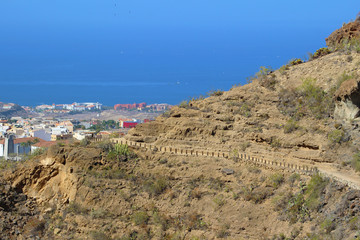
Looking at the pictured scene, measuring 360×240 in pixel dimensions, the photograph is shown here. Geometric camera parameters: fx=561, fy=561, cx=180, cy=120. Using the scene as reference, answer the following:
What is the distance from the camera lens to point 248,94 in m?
26.3

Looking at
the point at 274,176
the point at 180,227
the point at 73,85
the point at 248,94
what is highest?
the point at 73,85

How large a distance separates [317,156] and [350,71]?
5.37m

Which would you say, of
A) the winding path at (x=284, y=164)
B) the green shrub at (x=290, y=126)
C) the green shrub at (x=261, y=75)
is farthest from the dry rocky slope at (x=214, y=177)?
the green shrub at (x=261, y=75)

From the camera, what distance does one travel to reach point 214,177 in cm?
2203

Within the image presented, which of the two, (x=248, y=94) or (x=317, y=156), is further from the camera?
(x=248, y=94)

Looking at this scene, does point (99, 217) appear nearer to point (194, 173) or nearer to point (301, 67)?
point (194, 173)

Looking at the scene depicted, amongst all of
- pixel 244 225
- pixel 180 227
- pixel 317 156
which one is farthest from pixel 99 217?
pixel 317 156

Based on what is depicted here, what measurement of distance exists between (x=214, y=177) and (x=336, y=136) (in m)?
5.13

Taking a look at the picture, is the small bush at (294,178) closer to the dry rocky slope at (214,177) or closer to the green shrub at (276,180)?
the dry rocky slope at (214,177)

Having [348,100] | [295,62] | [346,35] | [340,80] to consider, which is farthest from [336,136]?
[346,35]

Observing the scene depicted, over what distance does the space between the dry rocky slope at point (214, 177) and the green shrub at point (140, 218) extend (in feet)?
0.12

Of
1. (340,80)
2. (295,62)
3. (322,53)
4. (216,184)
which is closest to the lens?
(216,184)

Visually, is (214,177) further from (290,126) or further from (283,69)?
(283,69)

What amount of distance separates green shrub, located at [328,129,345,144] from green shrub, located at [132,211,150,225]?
7922 millimetres
